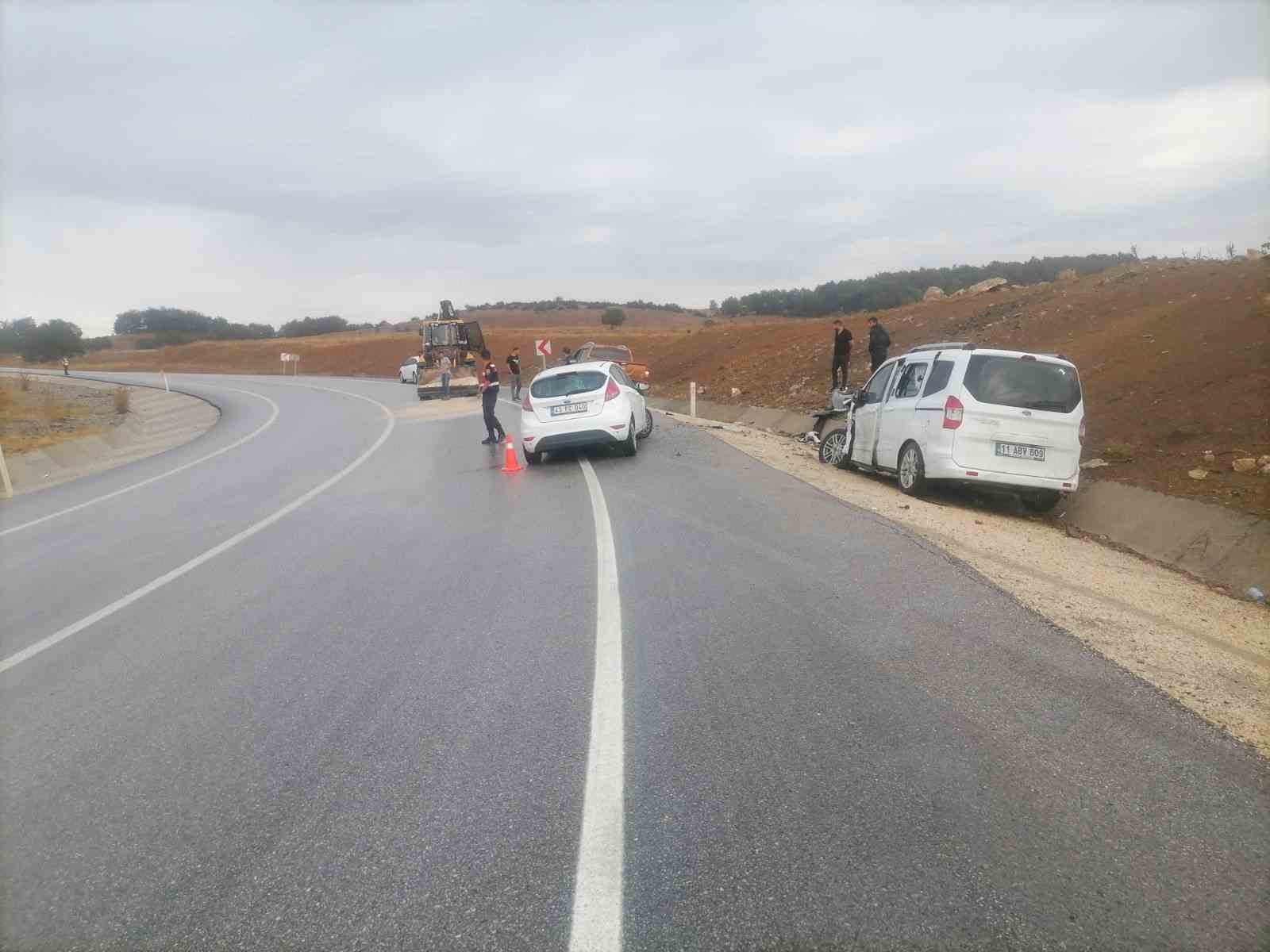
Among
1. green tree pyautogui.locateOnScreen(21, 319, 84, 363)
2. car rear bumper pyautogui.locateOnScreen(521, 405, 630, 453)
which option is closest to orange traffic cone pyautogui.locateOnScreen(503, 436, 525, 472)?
car rear bumper pyautogui.locateOnScreen(521, 405, 630, 453)

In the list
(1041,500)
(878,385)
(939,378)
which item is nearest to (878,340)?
(878,385)

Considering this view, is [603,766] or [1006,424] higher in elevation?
[1006,424]

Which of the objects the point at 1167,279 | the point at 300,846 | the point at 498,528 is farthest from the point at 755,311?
the point at 300,846

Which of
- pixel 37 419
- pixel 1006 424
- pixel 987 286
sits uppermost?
pixel 987 286

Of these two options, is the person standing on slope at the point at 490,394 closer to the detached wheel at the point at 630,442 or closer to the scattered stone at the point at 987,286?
the detached wheel at the point at 630,442

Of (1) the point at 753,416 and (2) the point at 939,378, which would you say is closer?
(2) the point at 939,378

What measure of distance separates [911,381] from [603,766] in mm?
8772

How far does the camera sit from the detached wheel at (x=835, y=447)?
43.2ft

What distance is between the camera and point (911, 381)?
1099 cm

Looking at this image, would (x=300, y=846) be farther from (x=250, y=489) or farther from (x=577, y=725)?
(x=250, y=489)

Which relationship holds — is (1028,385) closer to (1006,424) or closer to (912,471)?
(1006,424)

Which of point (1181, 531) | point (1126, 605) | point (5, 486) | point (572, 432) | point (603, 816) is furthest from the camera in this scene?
point (5, 486)

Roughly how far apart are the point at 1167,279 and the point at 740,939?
24.6 m

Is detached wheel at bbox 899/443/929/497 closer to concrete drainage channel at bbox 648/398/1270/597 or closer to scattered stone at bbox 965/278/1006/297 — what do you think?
concrete drainage channel at bbox 648/398/1270/597
